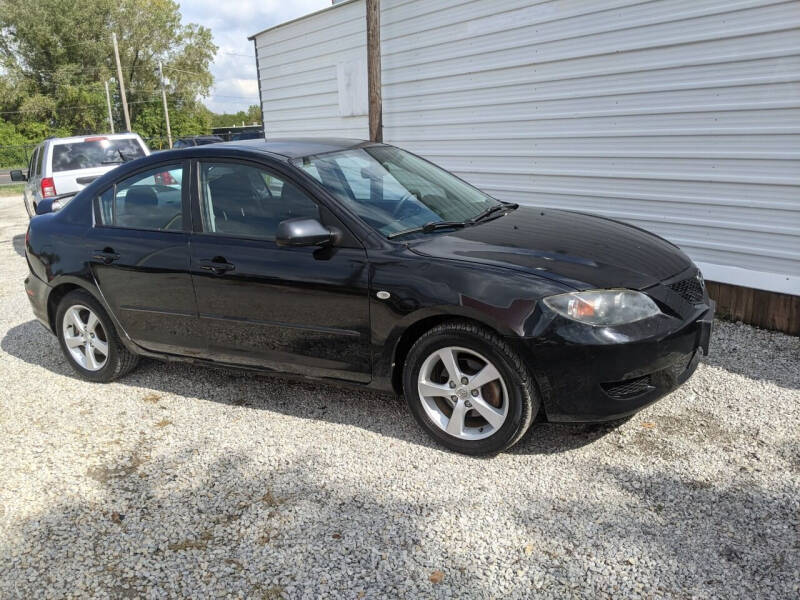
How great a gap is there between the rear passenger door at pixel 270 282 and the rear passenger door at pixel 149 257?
0.13 metres

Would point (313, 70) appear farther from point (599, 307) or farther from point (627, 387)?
point (627, 387)

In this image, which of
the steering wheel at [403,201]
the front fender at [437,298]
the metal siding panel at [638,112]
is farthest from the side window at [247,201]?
the metal siding panel at [638,112]

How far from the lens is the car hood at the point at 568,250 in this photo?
335 cm

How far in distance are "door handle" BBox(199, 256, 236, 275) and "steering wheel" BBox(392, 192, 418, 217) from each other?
3.35 feet

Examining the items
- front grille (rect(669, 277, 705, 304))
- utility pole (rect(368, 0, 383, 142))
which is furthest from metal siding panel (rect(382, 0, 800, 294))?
front grille (rect(669, 277, 705, 304))

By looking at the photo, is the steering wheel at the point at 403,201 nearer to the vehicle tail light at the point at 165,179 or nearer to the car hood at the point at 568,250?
the car hood at the point at 568,250

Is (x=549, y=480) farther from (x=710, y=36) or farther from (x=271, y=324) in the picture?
(x=710, y=36)

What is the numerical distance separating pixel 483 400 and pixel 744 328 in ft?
10.2

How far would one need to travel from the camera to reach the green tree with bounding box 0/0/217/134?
162ft

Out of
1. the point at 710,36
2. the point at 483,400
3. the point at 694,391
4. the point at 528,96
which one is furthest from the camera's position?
the point at 528,96

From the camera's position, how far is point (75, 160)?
10.5 meters

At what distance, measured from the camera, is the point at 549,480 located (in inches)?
130

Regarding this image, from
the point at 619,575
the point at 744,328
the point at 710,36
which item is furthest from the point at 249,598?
the point at 710,36

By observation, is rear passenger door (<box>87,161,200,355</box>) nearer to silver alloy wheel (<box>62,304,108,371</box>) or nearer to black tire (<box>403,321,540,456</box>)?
silver alloy wheel (<box>62,304,108,371</box>)
